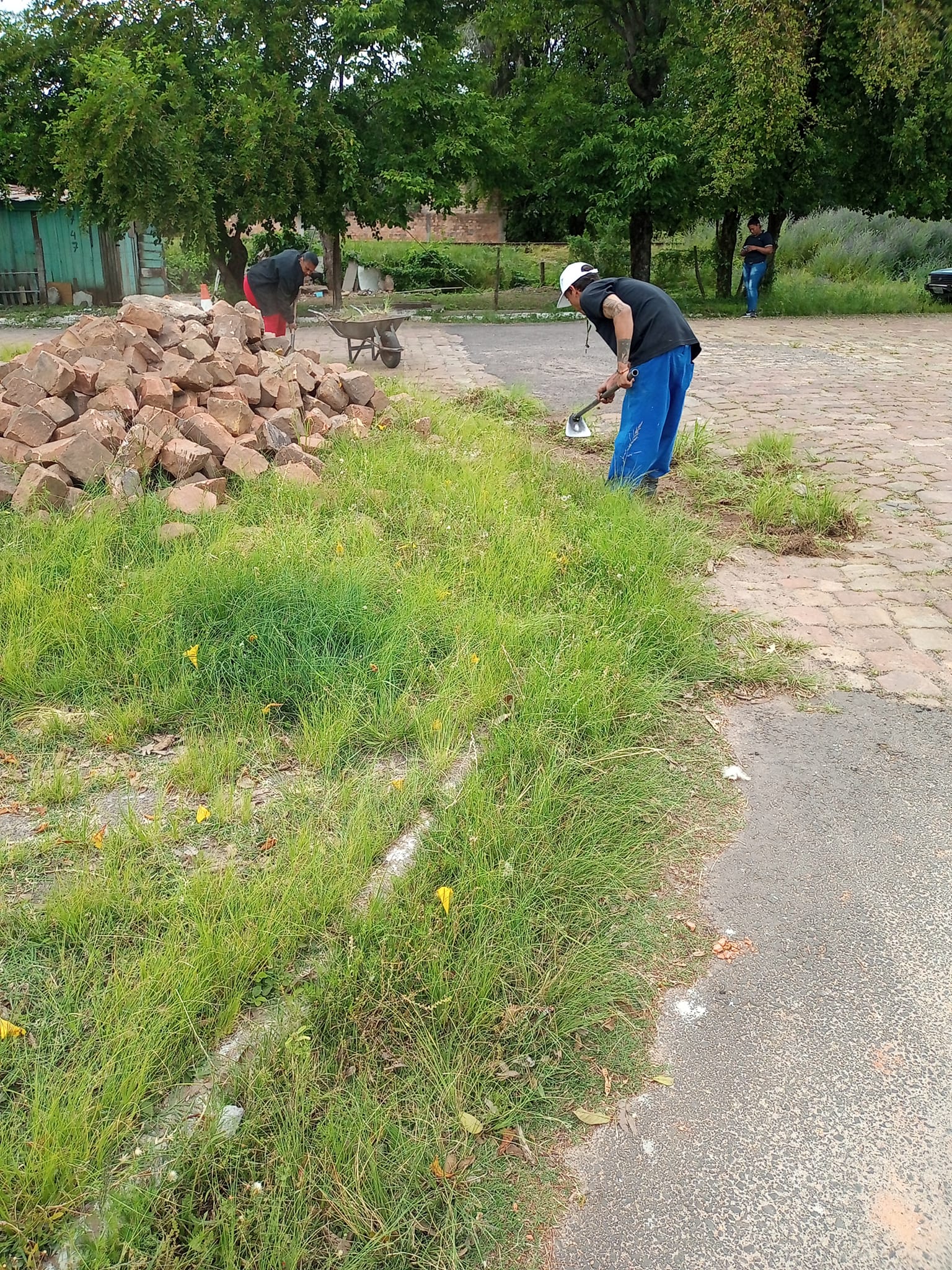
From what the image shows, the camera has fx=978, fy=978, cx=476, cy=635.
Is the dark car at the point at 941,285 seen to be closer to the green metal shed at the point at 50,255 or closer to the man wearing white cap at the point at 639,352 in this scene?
the green metal shed at the point at 50,255

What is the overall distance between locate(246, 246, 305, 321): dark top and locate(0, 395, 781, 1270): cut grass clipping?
5.79 metres

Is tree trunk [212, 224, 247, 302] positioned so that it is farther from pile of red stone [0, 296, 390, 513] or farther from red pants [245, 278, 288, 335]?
pile of red stone [0, 296, 390, 513]

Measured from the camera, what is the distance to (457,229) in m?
32.9

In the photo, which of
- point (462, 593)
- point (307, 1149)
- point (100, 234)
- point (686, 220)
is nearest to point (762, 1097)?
point (307, 1149)

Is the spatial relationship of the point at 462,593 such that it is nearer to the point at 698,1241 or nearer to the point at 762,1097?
the point at 762,1097

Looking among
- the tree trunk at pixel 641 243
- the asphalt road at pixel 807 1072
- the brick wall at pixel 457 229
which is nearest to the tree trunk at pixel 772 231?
the tree trunk at pixel 641 243

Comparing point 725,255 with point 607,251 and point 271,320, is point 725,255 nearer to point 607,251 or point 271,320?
point 607,251

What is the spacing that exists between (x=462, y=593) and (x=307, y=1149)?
3.01 meters

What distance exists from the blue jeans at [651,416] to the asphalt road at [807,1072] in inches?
127

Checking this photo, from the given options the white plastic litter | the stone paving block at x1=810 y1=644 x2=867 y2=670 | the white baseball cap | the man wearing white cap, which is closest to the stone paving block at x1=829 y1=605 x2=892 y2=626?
the stone paving block at x1=810 y1=644 x2=867 y2=670

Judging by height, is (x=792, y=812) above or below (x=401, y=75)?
below

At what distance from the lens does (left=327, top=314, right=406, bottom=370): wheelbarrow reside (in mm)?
11812

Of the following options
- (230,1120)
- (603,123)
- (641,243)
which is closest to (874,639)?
(230,1120)

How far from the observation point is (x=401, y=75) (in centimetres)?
1769
